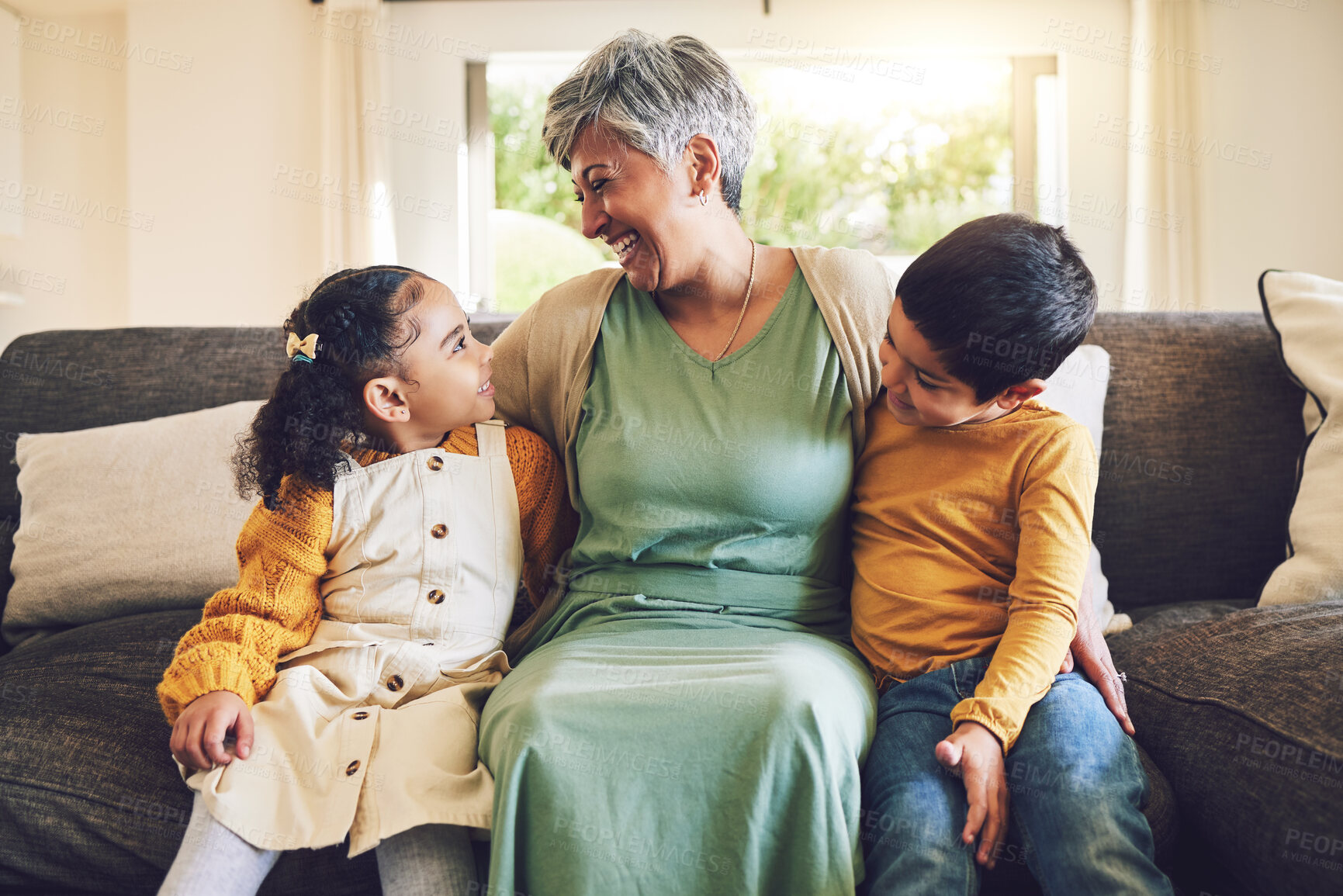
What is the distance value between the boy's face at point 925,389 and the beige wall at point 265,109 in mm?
3073

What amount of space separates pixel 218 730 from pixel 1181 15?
4.25 m

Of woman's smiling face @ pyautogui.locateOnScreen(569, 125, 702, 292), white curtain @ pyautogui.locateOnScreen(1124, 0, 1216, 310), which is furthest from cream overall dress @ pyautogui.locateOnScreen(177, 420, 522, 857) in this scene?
white curtain @ pyautogui.locateOnScreen(1124, 0, 1216, 310)

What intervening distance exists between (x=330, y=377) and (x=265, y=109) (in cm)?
338

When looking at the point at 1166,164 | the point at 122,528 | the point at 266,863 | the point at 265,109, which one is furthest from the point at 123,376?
the point at 1166,164

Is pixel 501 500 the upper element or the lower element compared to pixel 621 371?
lower

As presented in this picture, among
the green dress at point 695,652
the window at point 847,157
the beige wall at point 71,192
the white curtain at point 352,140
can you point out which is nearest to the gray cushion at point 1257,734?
the green dress at point 695,652

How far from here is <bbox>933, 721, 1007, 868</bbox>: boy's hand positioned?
963mm

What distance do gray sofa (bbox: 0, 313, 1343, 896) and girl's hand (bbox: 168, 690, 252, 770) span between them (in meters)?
0.11

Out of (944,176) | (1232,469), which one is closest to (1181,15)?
(944,176)

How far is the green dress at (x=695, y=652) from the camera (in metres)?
0.95

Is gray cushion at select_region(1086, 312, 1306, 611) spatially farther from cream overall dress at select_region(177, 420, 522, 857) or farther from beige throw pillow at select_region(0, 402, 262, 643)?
beige throw pillow at select_region(0, 402, 262, 643)

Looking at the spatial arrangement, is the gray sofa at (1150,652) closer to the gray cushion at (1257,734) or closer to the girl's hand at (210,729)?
the gray cushion at (1257,734)

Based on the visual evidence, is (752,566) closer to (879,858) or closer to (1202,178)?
(879,858)

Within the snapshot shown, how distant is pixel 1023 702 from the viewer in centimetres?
101
